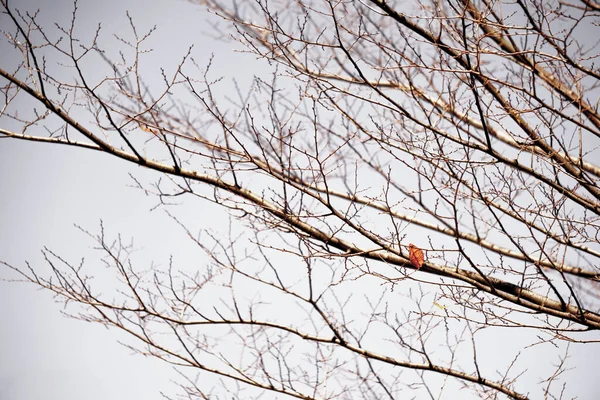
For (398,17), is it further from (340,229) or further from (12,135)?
(12,135)

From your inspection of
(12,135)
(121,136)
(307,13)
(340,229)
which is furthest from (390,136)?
(12,135)

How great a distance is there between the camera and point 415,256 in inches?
116

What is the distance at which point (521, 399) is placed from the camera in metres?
3.34

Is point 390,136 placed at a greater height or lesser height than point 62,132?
greater

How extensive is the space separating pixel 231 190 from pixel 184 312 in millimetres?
1311

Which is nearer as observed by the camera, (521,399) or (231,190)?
(231,190)

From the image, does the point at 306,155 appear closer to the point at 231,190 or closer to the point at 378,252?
the point at 231,190

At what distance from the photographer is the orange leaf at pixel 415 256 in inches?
116

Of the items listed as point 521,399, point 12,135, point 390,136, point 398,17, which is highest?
point 398,17

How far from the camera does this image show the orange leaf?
9.64 feet

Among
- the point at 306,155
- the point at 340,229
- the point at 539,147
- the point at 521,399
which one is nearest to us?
the point at 306,155

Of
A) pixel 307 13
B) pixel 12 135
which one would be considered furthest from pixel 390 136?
pixel 12 135

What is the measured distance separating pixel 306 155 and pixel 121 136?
4.26 feet

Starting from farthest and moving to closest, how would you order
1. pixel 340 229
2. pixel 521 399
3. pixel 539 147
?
1. pixel 521 399
2. pixel 539 147
3. pixel 340 229
